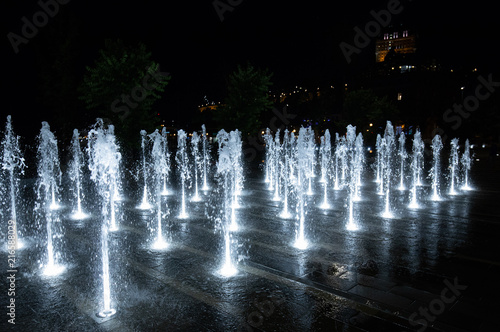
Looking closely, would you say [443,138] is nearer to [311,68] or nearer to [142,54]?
[311,68]

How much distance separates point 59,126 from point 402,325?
2062cm

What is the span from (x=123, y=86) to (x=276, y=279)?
1548cm

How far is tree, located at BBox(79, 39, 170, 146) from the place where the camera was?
1736 cm

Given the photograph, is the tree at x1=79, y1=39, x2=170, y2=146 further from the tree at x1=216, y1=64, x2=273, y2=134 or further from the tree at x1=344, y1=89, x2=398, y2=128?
the tree at x1=344, y1=89, x2=398, y2=128

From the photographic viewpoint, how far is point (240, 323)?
3.57 m

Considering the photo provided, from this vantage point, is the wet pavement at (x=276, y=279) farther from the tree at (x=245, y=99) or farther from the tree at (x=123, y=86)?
the tree at (x=245, y=99)

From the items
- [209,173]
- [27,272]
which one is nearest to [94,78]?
[209,173]

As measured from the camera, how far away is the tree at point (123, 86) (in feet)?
57.0

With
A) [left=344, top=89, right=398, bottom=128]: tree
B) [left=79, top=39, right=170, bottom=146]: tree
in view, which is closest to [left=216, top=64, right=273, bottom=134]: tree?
[left=79, top=39, right=170, bottom=146]: tree

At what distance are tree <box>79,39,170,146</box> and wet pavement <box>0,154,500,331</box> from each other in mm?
11122

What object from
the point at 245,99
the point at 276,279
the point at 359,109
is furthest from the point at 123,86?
the point at 359,109

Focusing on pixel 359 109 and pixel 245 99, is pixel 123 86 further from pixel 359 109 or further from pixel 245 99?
pixel 359 109

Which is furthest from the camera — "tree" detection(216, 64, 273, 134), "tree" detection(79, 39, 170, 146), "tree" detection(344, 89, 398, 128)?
"tree" detection(344, 89, 398, 128)

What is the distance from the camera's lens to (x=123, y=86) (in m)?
17.5
